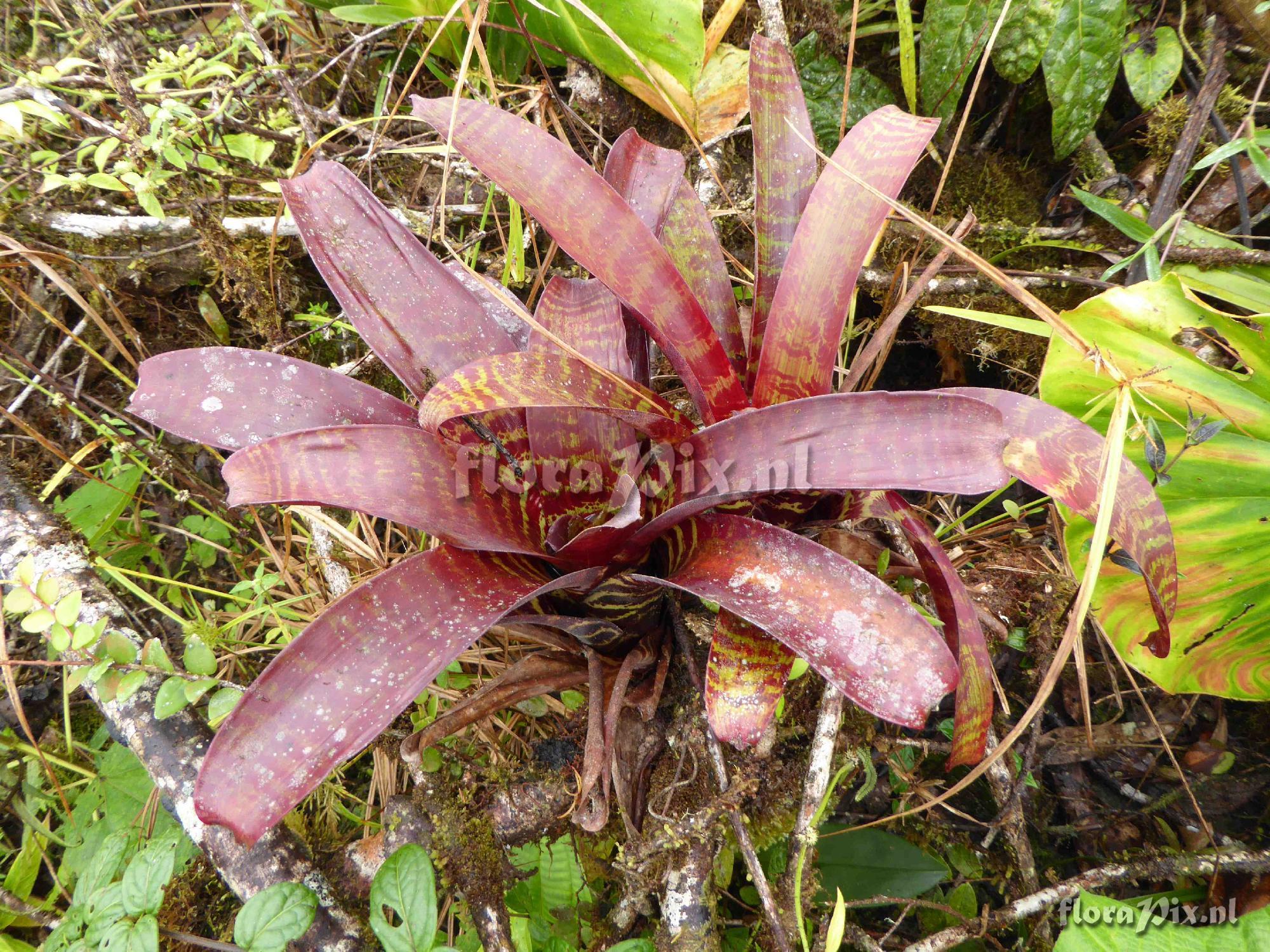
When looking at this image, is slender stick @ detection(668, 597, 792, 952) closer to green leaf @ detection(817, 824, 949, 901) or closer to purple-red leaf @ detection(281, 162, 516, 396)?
green leaf @ detection(817, 824, 949, 901)

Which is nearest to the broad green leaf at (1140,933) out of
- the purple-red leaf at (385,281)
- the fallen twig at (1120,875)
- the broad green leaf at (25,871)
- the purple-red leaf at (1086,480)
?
the fallen twig at (1120,875)

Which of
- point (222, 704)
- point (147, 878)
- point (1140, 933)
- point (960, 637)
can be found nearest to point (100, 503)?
point (222, 704)

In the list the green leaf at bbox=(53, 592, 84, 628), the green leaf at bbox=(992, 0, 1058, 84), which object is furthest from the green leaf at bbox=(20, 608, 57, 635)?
the green leaf at bbox=(992, 0, 1058, 84)

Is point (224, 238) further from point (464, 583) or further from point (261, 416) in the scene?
point (464, 583)

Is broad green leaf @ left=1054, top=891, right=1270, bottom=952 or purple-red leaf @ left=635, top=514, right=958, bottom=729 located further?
broad green leaf @ left=1054, top=891, right=1270, bottom=952

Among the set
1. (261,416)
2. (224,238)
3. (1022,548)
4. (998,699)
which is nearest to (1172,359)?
(1022,548)

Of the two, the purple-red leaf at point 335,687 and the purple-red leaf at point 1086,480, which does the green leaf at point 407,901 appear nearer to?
the purple-red leaf at point 335,687

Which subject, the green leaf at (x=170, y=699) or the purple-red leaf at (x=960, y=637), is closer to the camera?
the purple-red leaf at (x=960, y=637)
